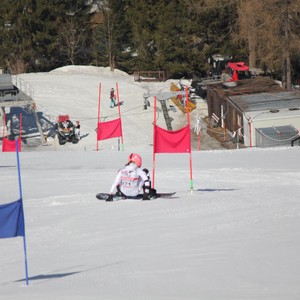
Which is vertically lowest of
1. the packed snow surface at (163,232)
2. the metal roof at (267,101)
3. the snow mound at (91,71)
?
the packed snow surface at (163,232)

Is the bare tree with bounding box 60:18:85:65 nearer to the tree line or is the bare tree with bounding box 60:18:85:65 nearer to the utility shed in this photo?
the tree line

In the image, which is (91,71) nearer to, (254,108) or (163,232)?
(254,108)

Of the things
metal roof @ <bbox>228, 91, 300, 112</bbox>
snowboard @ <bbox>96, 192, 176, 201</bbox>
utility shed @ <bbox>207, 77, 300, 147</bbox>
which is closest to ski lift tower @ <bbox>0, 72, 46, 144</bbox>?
utility shed @ <bbox>207, 77, 300, 147</bbox>

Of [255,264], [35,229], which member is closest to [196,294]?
[255,264]

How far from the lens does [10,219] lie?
10227mm

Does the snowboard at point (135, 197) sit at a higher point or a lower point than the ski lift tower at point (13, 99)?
lower

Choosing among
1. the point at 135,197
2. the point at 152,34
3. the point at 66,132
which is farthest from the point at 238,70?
the point at 135,197

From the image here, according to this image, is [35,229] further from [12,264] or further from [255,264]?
[255,264]

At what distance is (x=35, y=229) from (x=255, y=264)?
4563 millimetres

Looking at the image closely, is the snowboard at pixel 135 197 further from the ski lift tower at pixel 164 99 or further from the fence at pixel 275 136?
the ski lift tower at pixel 164 99

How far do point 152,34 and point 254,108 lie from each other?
72.7 feet

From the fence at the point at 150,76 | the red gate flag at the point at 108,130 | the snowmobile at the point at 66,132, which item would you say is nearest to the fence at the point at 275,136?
the red gate flag at the point at 108,130

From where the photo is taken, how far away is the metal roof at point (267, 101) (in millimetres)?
35594

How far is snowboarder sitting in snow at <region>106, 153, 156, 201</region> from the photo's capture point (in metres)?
15.7
